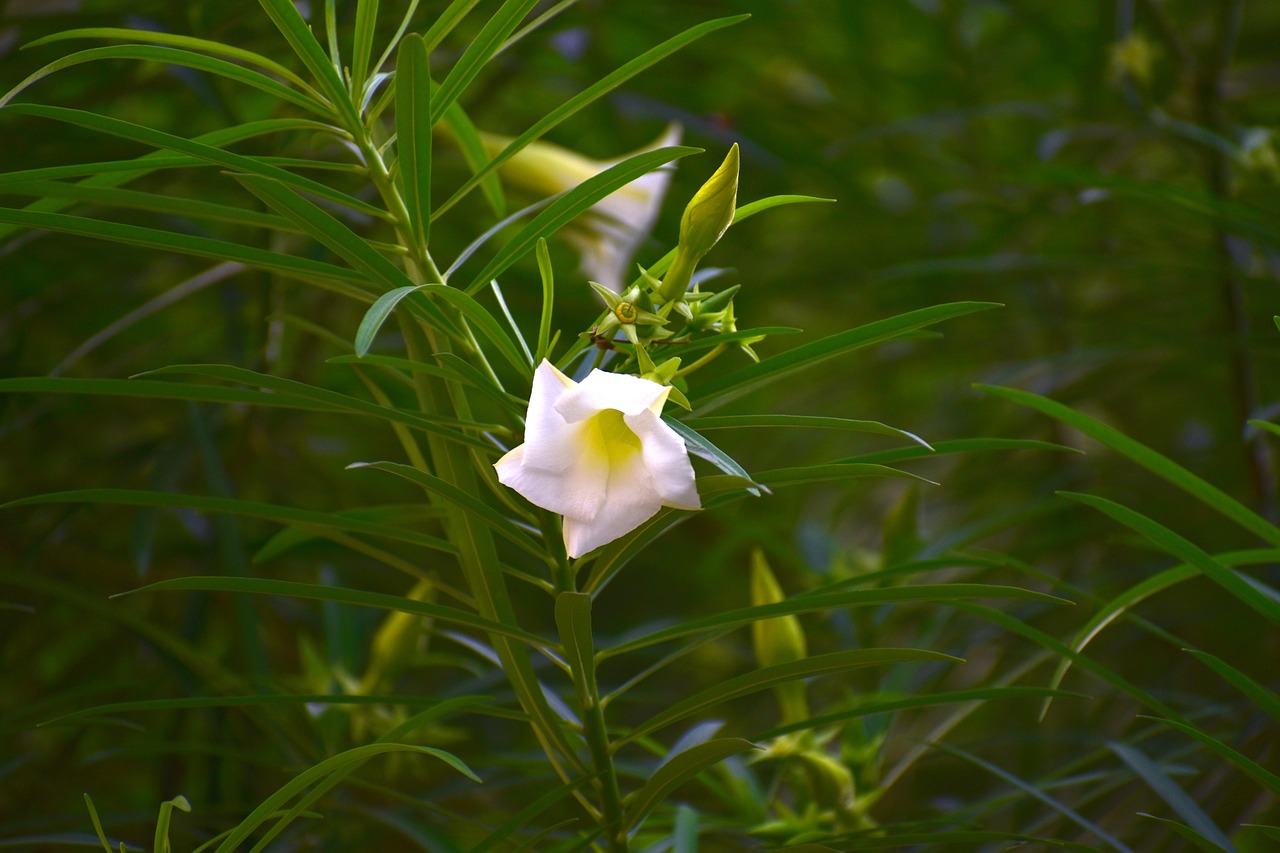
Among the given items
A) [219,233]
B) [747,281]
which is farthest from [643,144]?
[219,233]

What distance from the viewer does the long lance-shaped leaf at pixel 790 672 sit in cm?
39

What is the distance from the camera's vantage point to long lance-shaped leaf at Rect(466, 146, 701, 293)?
0.37m

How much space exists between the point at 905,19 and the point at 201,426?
3.33ft

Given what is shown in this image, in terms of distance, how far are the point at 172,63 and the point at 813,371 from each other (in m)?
1.07

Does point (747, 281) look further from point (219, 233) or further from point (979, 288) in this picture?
point (219, 233)

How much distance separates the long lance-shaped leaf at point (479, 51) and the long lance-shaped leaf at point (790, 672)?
0.89 feet

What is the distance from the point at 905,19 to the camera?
1.25m

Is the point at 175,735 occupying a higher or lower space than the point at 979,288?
lower

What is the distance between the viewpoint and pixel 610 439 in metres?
0.38

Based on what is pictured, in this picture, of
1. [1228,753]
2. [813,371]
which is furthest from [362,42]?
[813,371]

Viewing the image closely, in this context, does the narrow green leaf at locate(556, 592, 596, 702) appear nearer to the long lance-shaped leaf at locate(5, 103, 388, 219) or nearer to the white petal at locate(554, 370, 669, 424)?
the white petal at locate(554, 370, 669, 424)

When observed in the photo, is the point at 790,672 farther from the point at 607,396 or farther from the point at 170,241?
the point at 170,241

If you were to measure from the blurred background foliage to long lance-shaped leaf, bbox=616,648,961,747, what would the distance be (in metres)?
0.25

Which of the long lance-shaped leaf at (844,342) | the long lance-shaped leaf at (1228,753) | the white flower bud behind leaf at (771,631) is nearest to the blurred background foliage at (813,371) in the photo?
the white flower bud behind leaf at (771,631)
